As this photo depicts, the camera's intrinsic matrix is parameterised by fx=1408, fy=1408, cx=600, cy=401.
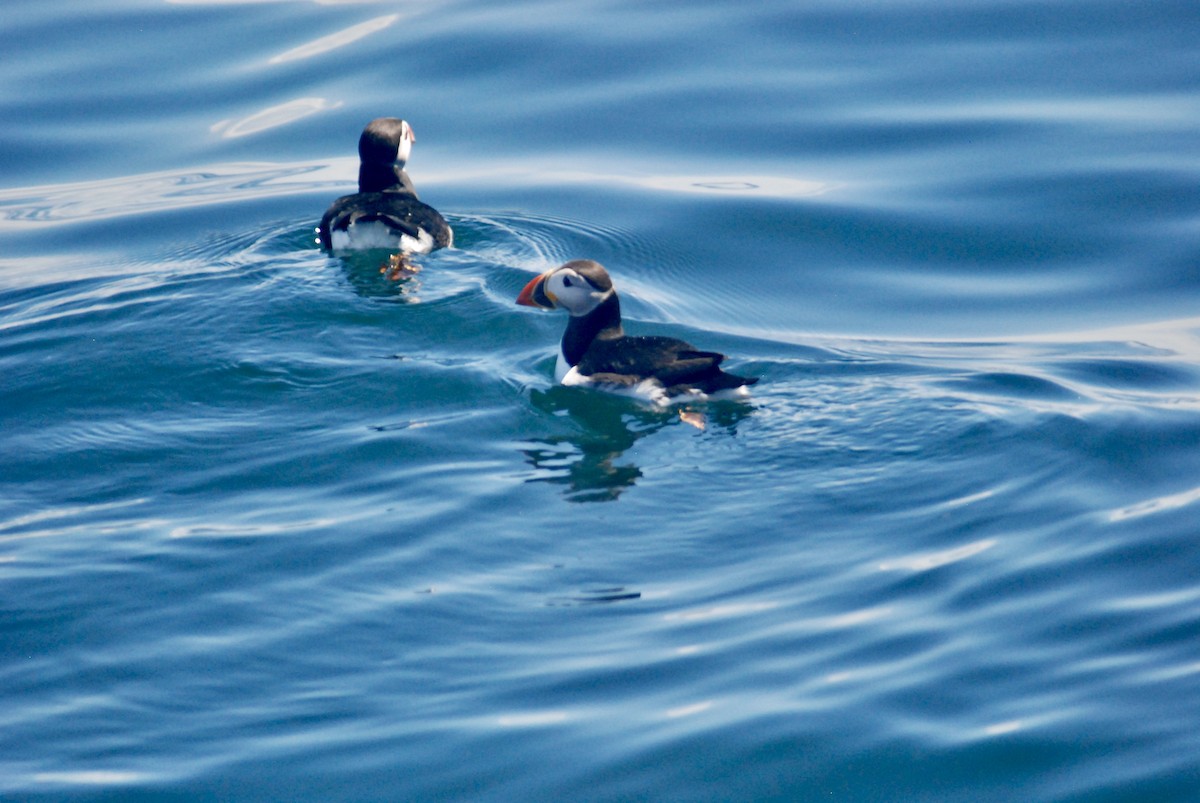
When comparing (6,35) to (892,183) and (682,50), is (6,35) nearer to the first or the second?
(682,50)

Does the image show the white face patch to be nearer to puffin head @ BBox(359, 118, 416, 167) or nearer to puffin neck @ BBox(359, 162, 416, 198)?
puffin neck @ BBox(359, 162, 416, 198)

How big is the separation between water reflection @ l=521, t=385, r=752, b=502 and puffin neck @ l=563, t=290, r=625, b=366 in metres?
0.25

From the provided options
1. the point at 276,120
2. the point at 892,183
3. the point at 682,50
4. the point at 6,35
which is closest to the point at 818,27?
the point at 682,50

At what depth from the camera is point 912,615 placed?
221 inches

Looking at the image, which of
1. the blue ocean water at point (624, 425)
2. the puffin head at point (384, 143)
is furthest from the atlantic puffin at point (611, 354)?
the puffin head at point (384, 143)

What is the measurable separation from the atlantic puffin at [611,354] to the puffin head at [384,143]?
2.73 meters

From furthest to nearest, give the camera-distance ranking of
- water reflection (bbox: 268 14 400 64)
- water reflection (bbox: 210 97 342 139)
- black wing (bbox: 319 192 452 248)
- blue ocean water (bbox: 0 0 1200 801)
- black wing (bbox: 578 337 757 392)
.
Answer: water reflection (bbox: 268 14 400 64) < water reflection (bbox: 210 97 342 139) < black wing (bbox: 319 192 452 248) < black wing (bbox: 578 337 757 392) < blue ocean water (bbox: 0 0 1200 801)

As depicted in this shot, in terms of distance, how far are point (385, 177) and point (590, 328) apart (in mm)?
3234

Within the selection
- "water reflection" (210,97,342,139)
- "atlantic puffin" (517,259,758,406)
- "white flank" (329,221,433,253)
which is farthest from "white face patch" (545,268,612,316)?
"water reflection" (210,97,342,139)

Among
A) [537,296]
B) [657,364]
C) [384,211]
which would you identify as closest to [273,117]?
[384,211]

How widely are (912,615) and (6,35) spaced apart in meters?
13.4

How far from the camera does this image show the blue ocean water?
16.6 feet

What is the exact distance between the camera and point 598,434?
7.82 m

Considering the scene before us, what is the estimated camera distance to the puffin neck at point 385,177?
10977 mm
